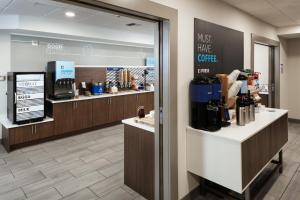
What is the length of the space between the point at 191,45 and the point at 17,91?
351cm

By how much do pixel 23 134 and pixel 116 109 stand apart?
7.78 feet

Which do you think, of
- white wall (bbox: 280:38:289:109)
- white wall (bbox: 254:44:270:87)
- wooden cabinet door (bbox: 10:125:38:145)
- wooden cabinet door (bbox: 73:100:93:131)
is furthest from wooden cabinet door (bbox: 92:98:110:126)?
white wall (bbox: 280:38:289:109)

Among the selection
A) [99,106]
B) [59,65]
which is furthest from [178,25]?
[99,106]

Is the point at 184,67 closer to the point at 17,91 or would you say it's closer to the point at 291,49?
the point at 17,91

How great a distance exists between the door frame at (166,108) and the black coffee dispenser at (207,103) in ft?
0.87

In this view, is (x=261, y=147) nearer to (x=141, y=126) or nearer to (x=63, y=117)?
(x=141, y=126)

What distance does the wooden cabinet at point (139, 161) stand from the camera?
2.57 m

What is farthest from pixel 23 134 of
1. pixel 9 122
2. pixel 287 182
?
pixel 287 182

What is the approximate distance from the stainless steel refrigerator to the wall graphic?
338 cm

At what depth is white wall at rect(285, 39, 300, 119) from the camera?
20.1 feet

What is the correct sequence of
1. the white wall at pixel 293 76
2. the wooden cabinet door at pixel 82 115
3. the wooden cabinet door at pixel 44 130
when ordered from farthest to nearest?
the white wall at pixel 293 76 → the wooden cabinet door at pixel 82 115 → the wooden cabinet door at pixel 44 130

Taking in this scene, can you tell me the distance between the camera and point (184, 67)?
250cm

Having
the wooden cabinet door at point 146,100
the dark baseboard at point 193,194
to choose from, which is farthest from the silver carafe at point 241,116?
the wooden cabinet door at point 146,100

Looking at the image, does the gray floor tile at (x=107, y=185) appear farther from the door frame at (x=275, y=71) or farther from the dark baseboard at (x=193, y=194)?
the door frame at (x=275, y=71)
